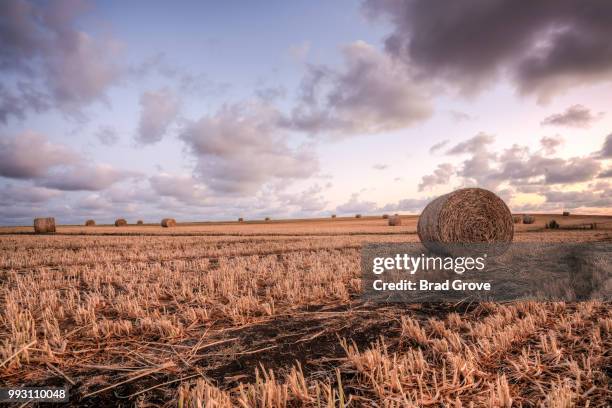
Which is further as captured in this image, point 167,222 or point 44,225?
point 167,222

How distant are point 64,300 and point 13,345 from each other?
2.51 meters

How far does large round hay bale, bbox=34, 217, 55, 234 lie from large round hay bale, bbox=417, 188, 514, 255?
33.3 metres

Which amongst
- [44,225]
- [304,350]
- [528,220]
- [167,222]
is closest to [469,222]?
[304,350]

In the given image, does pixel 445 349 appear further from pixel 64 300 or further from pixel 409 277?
pixel 64 300

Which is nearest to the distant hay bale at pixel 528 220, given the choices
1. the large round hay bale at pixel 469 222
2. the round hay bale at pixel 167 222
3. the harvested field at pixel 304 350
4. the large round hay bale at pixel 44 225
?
the large round hay bale at pixel 469 222

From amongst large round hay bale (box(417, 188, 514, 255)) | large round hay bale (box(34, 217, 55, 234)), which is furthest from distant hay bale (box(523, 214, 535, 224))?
large round hay bale (box(34, 217, 55, 234))

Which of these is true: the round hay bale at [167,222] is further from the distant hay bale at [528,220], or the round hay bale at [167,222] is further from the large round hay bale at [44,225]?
the distant hay bale at [528,220]

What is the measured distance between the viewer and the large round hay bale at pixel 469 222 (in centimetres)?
1176

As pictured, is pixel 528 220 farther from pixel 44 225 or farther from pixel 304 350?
pixel 44 225

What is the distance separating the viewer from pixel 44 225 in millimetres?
31516

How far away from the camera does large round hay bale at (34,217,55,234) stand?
31234mm

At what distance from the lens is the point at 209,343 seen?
4277mm

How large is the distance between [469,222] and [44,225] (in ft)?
114

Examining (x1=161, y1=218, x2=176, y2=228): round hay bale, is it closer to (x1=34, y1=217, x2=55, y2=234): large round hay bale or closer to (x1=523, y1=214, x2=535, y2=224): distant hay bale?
(x1=34, y1=217, x2=55, y2=234): large round hay bale
